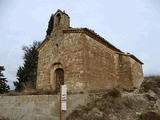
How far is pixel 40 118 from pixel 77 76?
11.5 feet

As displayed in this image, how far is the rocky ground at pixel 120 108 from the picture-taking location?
19.8ft

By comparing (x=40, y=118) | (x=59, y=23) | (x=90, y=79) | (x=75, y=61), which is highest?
(x=59, y=23)

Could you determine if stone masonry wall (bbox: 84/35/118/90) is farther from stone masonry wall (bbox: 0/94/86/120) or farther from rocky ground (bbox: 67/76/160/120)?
stone masonry wall (bbox: 0/94/86/120)

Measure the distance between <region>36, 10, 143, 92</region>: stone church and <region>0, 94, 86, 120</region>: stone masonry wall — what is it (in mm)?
2082

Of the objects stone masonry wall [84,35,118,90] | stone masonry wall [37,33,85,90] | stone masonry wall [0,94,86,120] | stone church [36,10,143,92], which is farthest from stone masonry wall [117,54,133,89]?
stone masonry wall [0,94,86,120]

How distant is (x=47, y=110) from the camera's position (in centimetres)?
718

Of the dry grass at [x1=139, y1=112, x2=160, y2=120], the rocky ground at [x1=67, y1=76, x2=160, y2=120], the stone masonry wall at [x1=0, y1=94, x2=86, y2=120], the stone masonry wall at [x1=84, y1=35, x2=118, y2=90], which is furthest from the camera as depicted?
the stone masonry wall at [x1=84, y1=35, x2=118, y2=90]

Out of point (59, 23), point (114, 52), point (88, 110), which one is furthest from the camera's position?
point (114, 52)

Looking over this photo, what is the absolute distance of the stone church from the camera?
30.3 feet

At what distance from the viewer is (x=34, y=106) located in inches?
303

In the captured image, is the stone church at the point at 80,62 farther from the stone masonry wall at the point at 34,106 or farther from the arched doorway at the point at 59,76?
the stone masonry wall at the point at 34,106

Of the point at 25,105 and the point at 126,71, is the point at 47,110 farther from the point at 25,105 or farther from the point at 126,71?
the point at 126,71

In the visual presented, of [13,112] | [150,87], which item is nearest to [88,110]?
[13,112]

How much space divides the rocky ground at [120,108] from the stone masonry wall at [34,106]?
0.52 meters
